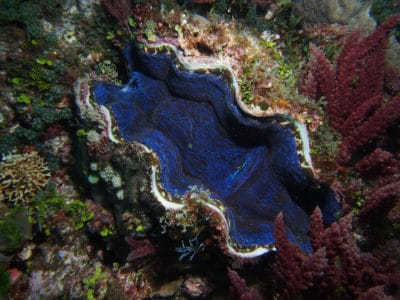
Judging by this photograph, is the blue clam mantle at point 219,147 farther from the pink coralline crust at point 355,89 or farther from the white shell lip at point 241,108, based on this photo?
the pink coralline crust at point 355,89

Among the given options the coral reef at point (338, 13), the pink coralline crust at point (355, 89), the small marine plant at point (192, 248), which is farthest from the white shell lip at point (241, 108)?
the coral reef at point (338, 13)

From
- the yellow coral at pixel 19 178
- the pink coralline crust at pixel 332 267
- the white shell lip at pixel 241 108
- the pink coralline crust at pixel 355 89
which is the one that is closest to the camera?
the pink coralline crust at pixel 332 267

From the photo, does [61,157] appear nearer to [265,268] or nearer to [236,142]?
[236,142]

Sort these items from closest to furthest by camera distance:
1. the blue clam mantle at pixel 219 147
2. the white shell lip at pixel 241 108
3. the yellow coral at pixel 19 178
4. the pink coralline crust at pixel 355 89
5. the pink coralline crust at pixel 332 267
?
1. the pink coralline crust at pixel 332 267
2. the white shell lip at pixel 241 108
3. the blue clam mantle at pixel 219 147
4. the pink coralline crust at pixel 355 89
5. the yellow coral at pixel 19 178

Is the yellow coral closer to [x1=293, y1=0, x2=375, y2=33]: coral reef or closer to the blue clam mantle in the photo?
the blue clam mantle

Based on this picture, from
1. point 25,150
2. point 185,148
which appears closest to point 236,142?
point 185,148

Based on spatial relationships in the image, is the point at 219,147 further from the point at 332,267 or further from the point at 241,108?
the point at 332,267
